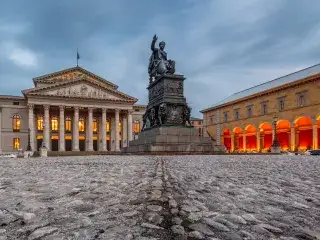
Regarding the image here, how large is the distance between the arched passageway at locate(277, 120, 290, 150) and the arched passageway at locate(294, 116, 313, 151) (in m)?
2.25

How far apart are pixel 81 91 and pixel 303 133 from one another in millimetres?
38551

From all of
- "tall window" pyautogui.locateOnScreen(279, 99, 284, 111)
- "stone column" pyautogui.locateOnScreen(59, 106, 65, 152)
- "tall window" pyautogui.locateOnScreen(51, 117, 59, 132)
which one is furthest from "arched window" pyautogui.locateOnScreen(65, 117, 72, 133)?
"tall window" pyautogui.locateOnScreen(279, 99, 284, 111)

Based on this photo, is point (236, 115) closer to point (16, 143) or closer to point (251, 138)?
point (251, 138)

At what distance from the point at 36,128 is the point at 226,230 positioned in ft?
200

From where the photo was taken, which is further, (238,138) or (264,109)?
(238,138)

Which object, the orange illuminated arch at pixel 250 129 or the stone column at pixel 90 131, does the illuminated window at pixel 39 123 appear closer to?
the stone column at pixel 90 131

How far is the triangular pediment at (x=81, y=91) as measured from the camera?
5381cm

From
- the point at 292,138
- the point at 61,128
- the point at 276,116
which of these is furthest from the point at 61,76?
the point at 276,116

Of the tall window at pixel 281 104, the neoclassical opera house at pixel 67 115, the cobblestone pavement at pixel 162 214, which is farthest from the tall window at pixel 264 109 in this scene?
the cobblestone pavement at pixel 162 214

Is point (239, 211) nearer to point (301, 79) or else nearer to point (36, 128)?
point (301, 79)

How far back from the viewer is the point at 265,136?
1859 inches

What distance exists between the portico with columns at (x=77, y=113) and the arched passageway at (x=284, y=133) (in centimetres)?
2710

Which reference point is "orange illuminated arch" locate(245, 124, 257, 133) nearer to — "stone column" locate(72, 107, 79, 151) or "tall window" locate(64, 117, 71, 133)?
"stone column" locate(72, 107, 79, 151)

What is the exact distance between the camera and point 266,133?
4684 cm
